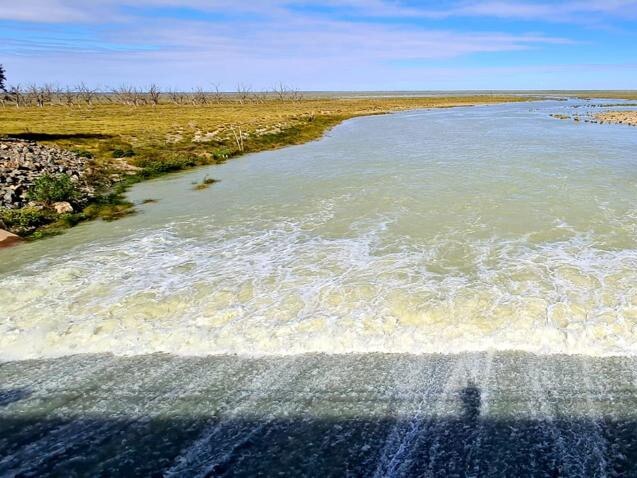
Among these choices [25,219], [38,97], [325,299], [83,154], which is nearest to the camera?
[325,299]

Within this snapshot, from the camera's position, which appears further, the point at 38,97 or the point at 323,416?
the point at 38,97

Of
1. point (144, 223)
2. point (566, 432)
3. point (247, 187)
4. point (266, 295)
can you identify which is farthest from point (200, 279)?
point (247, 187)

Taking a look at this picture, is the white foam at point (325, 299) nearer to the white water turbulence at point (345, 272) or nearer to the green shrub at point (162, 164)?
the white water turbulence at point (345, 272)

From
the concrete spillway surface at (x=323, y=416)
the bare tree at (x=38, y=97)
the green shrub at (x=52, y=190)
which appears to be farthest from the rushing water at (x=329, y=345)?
the bare tree at (x=38, y=97)

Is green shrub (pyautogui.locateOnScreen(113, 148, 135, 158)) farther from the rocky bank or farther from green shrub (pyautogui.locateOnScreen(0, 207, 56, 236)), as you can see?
green shrub (pyautogui.locateOnScreen(0, 207, 56, 236))

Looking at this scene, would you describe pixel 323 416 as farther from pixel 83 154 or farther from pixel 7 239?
pixel 83 154

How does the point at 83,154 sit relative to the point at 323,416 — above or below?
above

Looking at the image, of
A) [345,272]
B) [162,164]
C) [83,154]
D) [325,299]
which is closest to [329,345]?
[325,299]
